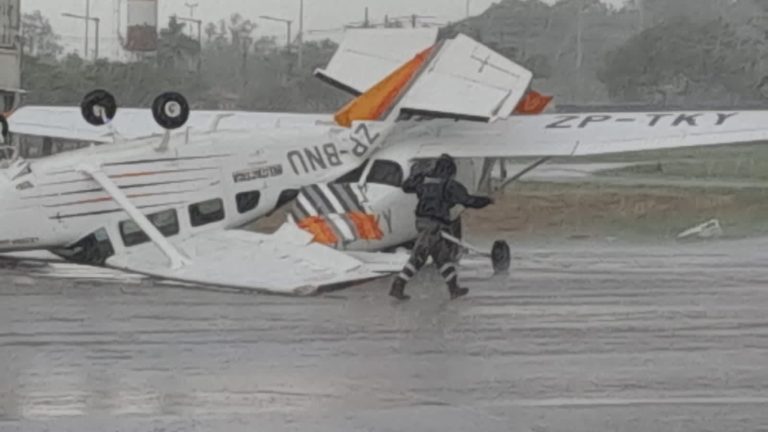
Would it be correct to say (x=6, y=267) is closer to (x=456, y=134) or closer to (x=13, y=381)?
(x=456, y=134)

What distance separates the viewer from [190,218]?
692 inches

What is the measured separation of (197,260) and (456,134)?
5.21 m

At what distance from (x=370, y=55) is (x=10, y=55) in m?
17.0

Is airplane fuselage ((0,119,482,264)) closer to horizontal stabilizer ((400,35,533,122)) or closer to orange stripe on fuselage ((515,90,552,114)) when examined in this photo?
horizontal stabilizer ((400,35,533,122))

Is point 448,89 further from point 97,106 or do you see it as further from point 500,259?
point 97,106

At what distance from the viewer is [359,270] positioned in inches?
628

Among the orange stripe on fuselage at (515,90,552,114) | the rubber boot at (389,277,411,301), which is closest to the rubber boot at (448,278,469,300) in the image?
the rubber boot at (389,277,411,301)

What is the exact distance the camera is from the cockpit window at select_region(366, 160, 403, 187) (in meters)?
19.4

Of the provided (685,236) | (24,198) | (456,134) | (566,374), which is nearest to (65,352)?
(566,374)

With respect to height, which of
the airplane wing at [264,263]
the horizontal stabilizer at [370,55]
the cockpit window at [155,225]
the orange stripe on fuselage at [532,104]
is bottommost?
the airplane wing at [264,263]

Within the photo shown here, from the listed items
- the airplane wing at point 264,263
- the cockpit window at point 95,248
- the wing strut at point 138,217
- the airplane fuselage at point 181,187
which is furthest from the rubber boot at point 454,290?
the cockpit window at point 95,248

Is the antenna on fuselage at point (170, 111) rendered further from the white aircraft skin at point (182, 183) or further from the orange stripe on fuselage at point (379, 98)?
the orange stripe on fuselage at point (379, 98)

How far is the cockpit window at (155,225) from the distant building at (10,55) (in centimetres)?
1940

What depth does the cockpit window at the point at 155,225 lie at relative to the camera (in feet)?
56.3
